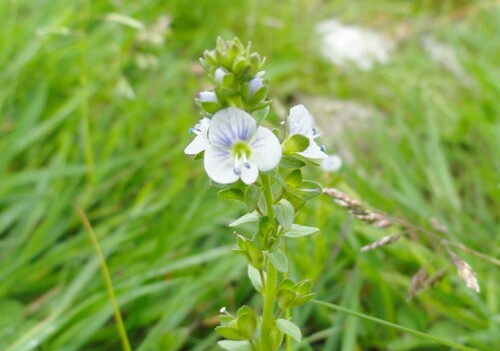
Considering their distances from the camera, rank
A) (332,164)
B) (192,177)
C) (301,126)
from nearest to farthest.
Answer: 1. (301,126)
2. (332,164)
3. (192,177)

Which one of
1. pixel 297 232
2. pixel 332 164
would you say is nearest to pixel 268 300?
pixel 297 232

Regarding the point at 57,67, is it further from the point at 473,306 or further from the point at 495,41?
the point at 495,41

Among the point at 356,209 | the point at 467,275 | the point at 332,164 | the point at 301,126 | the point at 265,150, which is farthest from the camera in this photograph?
the point at 332,164

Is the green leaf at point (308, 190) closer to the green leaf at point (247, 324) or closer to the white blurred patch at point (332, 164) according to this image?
the green leaf at point (247, 324)

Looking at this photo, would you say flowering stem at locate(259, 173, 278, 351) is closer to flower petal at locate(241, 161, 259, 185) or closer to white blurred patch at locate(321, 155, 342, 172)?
flower petal at locate(241, 161, 259, 185)

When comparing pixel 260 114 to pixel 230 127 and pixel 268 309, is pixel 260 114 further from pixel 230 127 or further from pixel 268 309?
pixel 268 309

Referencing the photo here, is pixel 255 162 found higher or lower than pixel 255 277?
higher

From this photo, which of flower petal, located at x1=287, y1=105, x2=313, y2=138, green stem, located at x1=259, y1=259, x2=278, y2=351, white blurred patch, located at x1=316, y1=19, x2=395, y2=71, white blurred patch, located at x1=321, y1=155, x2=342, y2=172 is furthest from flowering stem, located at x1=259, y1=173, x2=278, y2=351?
white blurred patch, located at x1=316, y1=19, x2=395, y2=71
